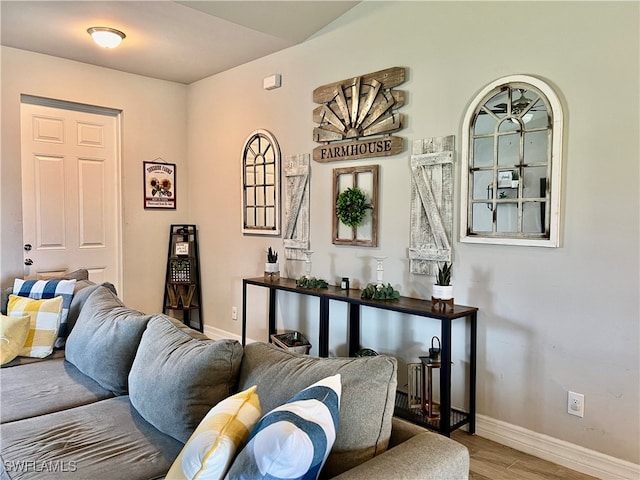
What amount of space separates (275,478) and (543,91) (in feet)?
7.41

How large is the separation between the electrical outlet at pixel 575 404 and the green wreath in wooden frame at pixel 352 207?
1598mm

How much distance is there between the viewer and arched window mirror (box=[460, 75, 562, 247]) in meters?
2.41

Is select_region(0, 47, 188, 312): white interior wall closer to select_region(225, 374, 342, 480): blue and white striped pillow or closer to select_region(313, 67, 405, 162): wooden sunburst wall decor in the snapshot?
select_region(313, 67, 405, 162): wooden sunburst wall decor

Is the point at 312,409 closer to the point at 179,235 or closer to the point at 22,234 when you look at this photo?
the point at 22,234

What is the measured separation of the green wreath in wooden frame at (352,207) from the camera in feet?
10.6

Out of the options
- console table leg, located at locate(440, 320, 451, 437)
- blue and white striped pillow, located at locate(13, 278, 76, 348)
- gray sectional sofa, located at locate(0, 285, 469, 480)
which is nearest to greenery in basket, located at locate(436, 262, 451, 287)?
console table leg, located at locate(440, 320, 451, 437)

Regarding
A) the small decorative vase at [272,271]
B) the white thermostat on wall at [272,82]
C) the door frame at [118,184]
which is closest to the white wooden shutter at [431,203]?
the small decorative vase at [272,271]

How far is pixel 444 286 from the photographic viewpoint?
8.66 feet

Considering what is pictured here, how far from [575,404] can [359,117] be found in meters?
2.12

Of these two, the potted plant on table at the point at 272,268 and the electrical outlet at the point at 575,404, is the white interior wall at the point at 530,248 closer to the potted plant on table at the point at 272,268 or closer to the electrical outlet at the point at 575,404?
the electrical outlet at the point at 575,404

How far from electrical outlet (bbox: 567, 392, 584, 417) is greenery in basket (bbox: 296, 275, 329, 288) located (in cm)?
162

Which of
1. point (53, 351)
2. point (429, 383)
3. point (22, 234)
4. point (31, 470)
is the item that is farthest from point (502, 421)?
point (22, 234)

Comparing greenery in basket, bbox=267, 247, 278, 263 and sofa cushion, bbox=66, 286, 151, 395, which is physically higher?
greenery in basket, bbox=267, 247, 278, 263

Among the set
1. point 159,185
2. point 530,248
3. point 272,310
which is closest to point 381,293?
point 530,248
